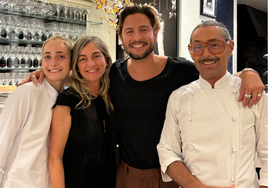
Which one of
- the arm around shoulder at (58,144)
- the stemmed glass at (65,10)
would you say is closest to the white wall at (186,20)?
the stemmed glass at (65,10)

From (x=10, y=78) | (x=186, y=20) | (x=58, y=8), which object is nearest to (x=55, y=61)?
(x=10, y=78)

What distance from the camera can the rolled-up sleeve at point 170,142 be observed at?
4.64 ft

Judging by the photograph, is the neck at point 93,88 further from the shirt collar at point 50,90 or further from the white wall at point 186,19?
the white wall at point 186,19

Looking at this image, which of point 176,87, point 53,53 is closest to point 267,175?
point 176,87

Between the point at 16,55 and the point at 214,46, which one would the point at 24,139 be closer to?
the point at 214,46

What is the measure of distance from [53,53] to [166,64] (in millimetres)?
731

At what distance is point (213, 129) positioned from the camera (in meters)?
1.33

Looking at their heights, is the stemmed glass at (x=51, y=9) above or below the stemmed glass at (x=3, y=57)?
above

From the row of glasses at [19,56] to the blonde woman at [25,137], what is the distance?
A: 181 cm

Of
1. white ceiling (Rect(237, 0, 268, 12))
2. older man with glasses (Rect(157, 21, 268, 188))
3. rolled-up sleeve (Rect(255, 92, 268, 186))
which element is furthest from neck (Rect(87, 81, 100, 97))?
white ceiling (Rect(237, 0, 268, 12))

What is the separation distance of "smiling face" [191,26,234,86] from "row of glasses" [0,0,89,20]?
247 centimetres

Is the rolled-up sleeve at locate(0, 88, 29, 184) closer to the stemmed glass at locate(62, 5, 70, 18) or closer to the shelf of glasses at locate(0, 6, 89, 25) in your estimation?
the shelf of glasses at locate(0, 6, 89, 25)

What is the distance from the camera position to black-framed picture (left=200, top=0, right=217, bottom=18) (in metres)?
4.09

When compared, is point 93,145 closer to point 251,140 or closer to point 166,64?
point 166,64
